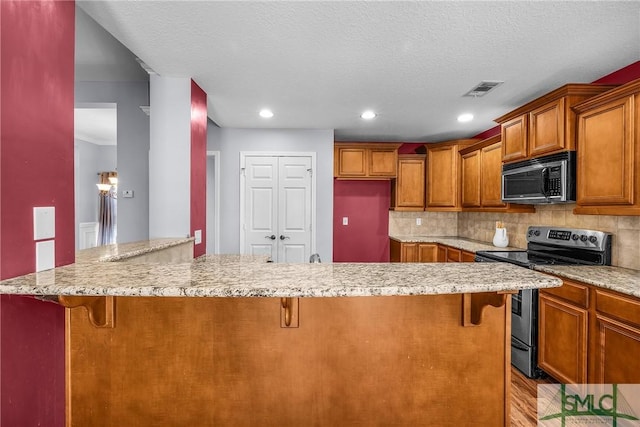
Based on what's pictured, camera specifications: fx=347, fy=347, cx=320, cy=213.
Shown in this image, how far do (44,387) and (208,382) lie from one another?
617 millimetres

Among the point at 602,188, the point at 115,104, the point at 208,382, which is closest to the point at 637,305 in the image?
the point at 602,188

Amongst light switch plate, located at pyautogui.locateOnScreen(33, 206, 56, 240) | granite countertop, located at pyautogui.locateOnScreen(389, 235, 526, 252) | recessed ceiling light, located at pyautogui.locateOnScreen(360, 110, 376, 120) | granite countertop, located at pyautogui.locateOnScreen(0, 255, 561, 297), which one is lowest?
granite countertop, located at pyautogui.locateOnScreen(389, 235, 526, 252)

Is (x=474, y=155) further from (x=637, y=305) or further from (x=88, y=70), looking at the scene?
(x=88, y=70)

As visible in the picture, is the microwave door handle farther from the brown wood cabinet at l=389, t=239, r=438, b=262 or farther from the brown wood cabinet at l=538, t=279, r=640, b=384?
the brown wood cabinet at l=389, t=239, r=438, b=262

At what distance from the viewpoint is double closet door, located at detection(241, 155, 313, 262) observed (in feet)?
15.4

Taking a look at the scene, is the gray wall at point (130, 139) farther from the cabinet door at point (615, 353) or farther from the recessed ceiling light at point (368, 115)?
the cabinet door at point (615, 353)

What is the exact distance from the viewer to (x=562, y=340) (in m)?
2.44

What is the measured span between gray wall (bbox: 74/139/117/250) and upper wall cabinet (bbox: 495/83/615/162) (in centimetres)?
682

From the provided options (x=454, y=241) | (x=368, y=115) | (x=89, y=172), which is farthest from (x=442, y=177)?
(x=89, y=172)

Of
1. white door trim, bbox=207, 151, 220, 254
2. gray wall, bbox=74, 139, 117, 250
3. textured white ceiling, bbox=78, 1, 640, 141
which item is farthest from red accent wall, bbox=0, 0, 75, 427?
gray wall, bbox=74, 139, 117, 250

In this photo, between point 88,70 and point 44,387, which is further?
point 88,70

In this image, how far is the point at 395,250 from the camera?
5227 mm

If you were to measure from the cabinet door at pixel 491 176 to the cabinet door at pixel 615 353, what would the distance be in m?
1.89

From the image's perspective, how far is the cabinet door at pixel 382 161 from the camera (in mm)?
5082
